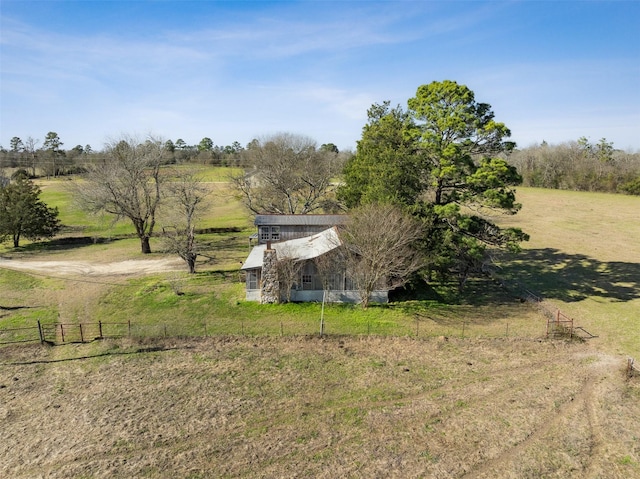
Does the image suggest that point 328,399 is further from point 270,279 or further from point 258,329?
point 270,279

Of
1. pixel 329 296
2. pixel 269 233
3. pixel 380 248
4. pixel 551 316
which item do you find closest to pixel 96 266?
pixel 269 233

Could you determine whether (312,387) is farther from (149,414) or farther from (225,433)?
(149,414)

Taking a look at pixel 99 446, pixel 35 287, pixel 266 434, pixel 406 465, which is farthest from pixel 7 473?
pixel 35 287

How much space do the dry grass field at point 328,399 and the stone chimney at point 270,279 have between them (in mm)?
1419

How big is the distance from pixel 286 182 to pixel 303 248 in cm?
2103

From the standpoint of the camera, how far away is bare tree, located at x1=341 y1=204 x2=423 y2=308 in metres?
24.4

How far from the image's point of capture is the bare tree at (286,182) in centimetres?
4747

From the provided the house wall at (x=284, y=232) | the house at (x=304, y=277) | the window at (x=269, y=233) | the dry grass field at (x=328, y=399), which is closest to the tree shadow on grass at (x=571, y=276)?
the dry grass field at (x=328, y=399)

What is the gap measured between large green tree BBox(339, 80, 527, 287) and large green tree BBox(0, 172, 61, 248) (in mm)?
36164

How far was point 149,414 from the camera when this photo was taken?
15.1 meters

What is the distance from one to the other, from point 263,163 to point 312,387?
38.5 m

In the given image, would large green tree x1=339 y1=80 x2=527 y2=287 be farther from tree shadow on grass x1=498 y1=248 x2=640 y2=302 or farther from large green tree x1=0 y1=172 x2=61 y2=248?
large green tree x1=0 y1=172 x2=61 y2=248

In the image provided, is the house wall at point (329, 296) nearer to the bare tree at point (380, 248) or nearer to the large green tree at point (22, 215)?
the bare tree at point (380, 248)

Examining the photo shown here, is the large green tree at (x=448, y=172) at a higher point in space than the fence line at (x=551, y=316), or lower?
higher
